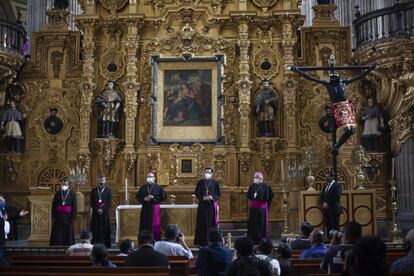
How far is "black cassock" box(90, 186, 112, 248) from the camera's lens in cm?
1477

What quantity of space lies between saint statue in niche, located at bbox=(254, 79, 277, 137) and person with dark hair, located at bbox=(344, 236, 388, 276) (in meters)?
13.4

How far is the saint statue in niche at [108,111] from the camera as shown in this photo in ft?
57.3

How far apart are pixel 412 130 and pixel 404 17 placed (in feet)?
10.5

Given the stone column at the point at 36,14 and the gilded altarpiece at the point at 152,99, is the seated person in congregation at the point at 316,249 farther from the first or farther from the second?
the stone column at the point at 36,14

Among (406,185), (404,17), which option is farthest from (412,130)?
(404,17)

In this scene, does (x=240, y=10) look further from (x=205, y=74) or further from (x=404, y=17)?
(x=404, y=17)

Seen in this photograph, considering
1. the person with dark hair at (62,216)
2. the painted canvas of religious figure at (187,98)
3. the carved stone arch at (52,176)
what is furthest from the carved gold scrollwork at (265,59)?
the person with dark hair at (62,216)

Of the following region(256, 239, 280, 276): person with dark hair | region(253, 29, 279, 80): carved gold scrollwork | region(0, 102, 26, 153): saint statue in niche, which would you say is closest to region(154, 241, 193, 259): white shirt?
region(256, 239, 280, 276): person with dark hair

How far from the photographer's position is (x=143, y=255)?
6.73 metres

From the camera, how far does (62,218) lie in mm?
14352

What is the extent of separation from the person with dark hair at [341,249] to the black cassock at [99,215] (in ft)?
30.5

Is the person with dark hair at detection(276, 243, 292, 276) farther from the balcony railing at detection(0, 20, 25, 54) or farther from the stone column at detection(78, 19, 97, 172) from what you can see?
the balcony railing at detection(0, 20, 25, 54)

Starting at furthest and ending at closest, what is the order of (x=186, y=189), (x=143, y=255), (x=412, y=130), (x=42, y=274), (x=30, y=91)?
(x=30, y=91)
(x=186, y=189)
(x=412, y=130)
(x=143, y=255)
(x=42, y=274)

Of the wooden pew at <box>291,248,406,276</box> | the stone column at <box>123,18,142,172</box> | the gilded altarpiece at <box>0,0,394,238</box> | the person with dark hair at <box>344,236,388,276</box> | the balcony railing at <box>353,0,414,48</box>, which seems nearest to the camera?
the person with dark hair at <box>344,236,388,276</box>
